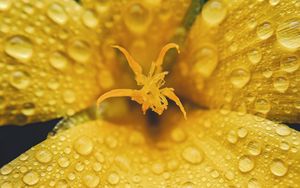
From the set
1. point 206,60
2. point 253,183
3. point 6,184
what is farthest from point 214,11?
point 6,184

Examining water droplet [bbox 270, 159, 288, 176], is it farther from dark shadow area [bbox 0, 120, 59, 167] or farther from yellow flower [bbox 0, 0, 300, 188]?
dark shadow area [bbox 0, 120, 59, 167]

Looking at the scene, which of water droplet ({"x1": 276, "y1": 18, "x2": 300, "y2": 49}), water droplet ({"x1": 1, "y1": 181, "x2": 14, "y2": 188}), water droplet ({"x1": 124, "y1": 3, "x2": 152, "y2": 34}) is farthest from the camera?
water droplet ({"x1": 124, "y1": 3, "x2": 152, "y2": 34})

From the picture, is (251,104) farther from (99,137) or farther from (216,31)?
(99,137)

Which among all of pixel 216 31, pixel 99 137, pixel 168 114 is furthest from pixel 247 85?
pixel 99 137

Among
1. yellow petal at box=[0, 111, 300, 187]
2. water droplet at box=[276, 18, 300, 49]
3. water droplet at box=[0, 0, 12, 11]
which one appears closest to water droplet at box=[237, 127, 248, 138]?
yellow petal at box=[0, 111, 300, 187]

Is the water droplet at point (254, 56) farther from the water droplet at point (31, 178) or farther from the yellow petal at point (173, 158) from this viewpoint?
the water droplet at point (31, 178)

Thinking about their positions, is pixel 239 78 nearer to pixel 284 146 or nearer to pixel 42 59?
pixel 284 146
